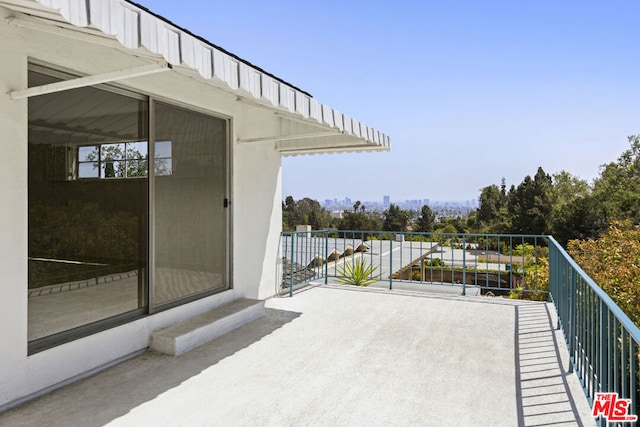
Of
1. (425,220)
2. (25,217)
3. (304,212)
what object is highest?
(304,212)

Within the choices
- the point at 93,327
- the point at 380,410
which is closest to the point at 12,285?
the point at 93,327

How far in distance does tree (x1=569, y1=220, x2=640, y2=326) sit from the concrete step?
6488 millimetres

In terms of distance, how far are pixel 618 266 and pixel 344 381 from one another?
7603mm

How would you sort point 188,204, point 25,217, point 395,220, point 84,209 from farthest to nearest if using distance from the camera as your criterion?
point 395,220 < point 188,204 < point 84,209 < point 25,217

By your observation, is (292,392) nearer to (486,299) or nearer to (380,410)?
(380,410)

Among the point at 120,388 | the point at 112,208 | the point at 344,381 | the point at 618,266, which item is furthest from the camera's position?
the point at 618,266

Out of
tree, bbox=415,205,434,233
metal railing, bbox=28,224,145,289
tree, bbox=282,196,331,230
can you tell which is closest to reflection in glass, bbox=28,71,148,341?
metal railing, bbox=28,224,145,289

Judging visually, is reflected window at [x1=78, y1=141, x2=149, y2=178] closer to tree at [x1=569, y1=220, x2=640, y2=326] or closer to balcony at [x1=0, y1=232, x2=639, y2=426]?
balcony at [x1=0, y1=232, x2=639, y2=426]

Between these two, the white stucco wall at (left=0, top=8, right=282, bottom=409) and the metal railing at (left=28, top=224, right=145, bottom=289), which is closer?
the white stucco wall at (left=0, top=8, right=282, bottom=409)

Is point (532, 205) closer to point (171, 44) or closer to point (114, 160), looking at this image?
point (114, 160)

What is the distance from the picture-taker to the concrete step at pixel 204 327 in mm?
3555

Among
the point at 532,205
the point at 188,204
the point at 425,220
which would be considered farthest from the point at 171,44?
the point at 425,220

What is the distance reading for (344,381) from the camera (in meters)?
3.03

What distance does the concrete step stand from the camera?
3.55 meters
